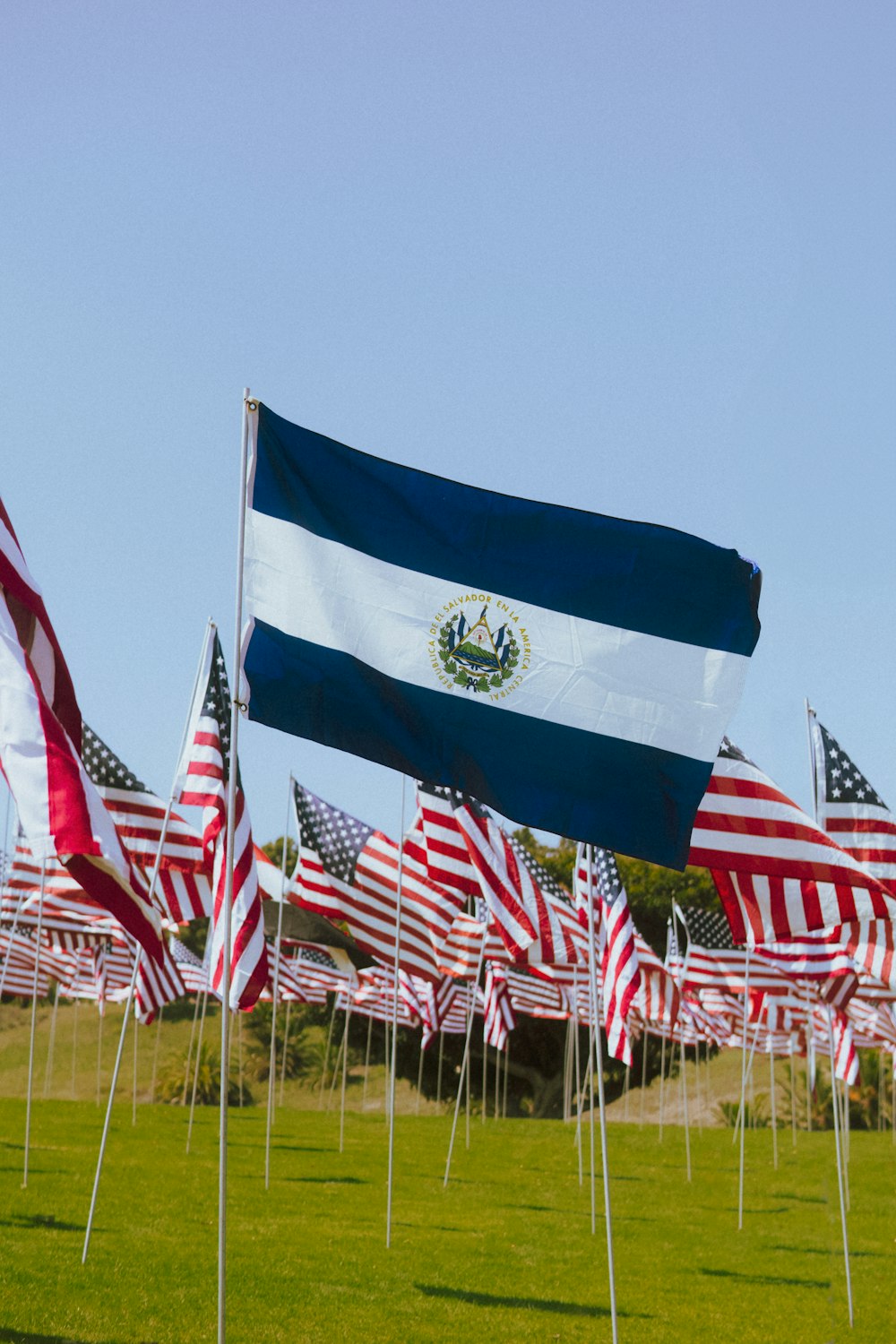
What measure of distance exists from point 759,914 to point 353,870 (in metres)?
9.23

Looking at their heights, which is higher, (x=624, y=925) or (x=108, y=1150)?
(x=624, y=925)

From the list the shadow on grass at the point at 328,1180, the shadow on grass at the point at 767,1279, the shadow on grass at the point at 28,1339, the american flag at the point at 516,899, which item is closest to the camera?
the shadow on grass at the point at 28,1339

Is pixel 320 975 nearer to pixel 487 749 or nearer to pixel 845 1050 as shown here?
pixel 845 1050

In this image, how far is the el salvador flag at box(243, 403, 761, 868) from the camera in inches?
312

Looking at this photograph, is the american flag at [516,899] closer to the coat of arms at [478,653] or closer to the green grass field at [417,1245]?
the green grass field at [417,1245]

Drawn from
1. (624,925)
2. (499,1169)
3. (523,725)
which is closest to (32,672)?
(523,725)

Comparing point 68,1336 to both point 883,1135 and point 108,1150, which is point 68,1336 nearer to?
point 108,1150

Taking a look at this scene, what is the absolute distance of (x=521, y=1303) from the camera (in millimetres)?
14000

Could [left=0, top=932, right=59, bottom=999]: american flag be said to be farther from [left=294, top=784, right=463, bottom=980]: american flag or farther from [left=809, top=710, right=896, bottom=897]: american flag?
[left=809, top=710, right=896, bottom=897]: american flag

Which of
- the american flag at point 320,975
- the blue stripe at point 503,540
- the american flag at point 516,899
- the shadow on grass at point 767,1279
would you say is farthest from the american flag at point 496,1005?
the blue stripe at point 503,540

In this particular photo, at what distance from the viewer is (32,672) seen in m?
7.96

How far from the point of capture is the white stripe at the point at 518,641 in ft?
26.2

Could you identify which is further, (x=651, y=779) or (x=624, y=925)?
(x=624, y=925)

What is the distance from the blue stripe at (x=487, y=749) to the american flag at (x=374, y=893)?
10428 millimetres
